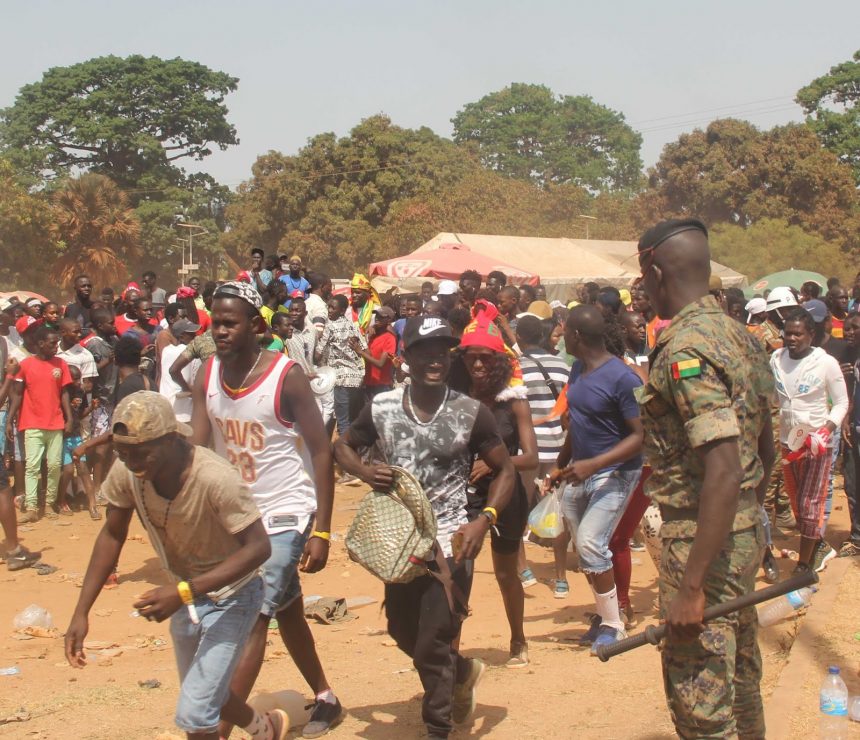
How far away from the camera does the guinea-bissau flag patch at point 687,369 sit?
352 centimetres

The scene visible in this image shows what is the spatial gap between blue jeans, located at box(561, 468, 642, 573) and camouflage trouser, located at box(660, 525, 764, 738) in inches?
114

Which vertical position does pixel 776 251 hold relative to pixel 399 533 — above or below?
above

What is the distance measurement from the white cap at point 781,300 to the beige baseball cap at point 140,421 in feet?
23.3

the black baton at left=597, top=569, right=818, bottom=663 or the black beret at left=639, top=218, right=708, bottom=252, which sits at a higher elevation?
the black beret at left=639, top=218, right=708, bottom=252

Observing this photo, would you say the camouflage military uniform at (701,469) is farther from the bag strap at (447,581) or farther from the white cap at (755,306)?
the white cap at (755,306)

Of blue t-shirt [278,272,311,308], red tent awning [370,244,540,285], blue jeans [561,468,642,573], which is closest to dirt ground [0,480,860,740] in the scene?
blue jeans [561,468,642,573]

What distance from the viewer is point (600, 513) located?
22.1ft

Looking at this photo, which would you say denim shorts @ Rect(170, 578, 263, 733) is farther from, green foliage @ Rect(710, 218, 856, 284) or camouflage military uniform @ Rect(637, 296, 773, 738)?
green foliage @ Rect(710, 218, 856, 284)

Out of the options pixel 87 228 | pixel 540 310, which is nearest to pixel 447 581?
pixel 540 310

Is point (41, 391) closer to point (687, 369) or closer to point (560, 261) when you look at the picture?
point (687, 369)

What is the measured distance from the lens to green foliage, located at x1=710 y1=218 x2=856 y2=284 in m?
39.7

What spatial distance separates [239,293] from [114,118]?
6458cm

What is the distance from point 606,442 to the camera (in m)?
6.73

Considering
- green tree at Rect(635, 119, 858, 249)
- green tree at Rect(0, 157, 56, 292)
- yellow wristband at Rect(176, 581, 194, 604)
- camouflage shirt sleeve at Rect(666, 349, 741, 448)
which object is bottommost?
yellow wristband at Rect(176, 581, 194, 604)
